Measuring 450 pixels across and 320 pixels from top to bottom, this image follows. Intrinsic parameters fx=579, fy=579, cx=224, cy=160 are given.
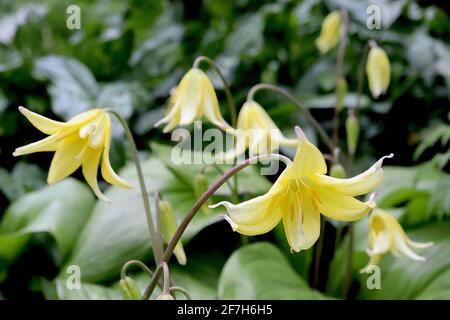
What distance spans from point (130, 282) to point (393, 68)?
209 cm

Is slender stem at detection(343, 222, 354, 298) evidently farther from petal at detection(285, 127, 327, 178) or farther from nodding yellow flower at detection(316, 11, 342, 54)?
nodding yellow flower at detection(316, 11, 342, 54)

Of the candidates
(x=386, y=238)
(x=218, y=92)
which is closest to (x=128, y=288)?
(x=386, y=238)

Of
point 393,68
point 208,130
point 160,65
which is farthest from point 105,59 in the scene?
point 393,68

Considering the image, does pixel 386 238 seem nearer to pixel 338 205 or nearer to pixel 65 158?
pixel 338 205

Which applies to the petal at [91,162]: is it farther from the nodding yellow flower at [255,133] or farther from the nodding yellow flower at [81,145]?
the nodding yellow flower at [255,133]

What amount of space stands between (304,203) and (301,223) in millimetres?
42

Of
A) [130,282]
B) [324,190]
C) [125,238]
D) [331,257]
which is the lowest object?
[331,257]

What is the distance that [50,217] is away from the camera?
74.3 inches

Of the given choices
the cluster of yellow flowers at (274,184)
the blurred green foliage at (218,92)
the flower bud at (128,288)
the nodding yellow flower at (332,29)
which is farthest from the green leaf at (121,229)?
the nodding yellow flower at (332,29)

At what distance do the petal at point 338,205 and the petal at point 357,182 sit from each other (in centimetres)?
2

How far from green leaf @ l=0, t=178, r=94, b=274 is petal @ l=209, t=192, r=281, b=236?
94 centimetres

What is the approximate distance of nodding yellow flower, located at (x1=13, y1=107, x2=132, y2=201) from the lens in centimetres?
122
